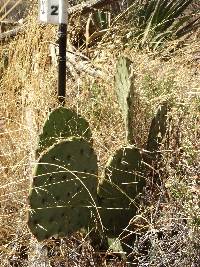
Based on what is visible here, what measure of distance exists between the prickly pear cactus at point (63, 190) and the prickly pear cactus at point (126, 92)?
29 cm

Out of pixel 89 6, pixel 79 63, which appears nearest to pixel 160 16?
pixel 89 6

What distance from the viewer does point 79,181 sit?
75.1 inches

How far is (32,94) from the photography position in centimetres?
271

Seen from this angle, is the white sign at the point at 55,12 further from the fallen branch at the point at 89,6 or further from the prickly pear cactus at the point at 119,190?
the fallen branch at the point at 89,6

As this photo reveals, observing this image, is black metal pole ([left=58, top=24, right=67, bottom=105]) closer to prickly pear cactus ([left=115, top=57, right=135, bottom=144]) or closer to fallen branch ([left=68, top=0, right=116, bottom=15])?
prickly pear cactus ([left=115, top=57, right=135, bottom=144])

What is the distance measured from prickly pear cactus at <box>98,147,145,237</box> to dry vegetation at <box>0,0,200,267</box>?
6 centimetres

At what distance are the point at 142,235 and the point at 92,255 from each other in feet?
0.63

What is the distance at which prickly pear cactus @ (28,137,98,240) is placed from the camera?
5.80 ft

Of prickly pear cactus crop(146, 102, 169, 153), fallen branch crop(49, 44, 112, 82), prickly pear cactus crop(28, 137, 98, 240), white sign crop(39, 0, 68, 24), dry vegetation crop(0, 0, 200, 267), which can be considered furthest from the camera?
fallen branch crop(49, 44, 112, 82)

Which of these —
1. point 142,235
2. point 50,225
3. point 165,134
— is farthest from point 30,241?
point 165,134

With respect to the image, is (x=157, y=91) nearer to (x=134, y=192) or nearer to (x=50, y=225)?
(x=134, y=192)

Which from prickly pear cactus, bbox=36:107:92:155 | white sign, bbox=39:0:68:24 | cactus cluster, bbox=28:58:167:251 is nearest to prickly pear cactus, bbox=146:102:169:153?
cactus cluster, bbox=28:58:167:251

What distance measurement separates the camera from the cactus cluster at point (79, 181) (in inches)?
70.2

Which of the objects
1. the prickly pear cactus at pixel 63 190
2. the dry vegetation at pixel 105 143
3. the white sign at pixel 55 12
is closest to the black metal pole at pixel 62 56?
the white sign at pixel 55 12
